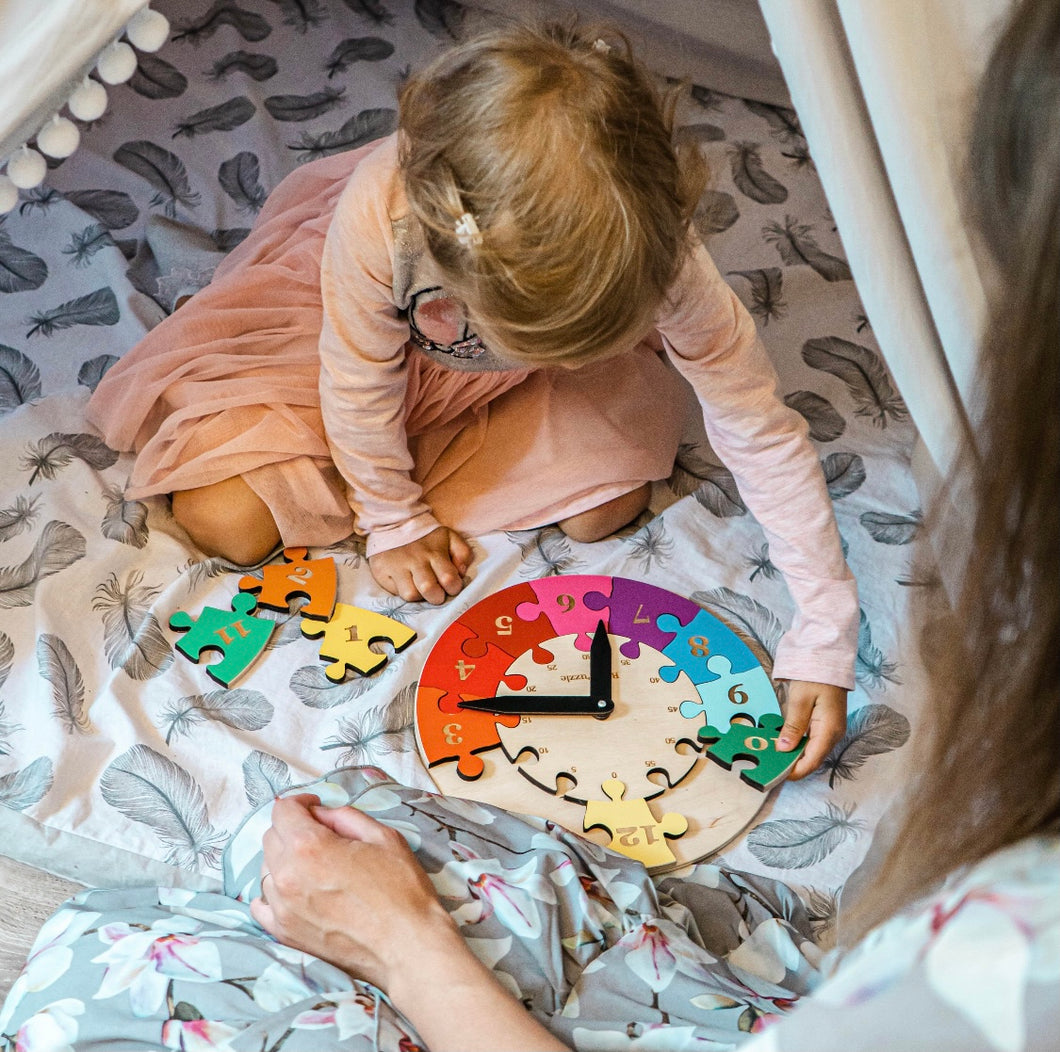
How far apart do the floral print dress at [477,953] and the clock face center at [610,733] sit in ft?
0.35

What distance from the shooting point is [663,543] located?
125 centimetres

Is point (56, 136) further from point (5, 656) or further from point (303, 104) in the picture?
point (303, 104)

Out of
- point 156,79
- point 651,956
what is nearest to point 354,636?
point 651,956

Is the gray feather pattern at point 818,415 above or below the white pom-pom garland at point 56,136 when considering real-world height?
below

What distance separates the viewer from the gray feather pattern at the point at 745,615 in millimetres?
1172

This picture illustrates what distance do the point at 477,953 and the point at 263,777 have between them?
33 cm

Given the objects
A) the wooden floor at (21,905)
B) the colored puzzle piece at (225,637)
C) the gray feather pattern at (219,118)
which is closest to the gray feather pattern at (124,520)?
the colored puzzle piece at (225,637)

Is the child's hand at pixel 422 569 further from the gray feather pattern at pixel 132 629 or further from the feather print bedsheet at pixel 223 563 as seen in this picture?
the gray feather pattern at pixel 132 629

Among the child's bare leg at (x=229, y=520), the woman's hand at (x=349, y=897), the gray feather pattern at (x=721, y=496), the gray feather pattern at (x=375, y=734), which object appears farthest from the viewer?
the gray feather pattern at (x=721, y=496)

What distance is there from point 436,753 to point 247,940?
11.4 inches

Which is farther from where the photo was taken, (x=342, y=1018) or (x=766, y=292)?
(x=766, y=292)

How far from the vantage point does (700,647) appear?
3.72ft

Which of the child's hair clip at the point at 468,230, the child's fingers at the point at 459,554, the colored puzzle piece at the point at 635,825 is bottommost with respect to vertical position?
the colored puzzle piece at the point at 635,825

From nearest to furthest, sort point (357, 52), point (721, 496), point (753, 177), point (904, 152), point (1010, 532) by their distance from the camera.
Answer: point (1010, 532)
point (904, 152)
point (721, 496)
point (753, 177)
point (357, 52)
